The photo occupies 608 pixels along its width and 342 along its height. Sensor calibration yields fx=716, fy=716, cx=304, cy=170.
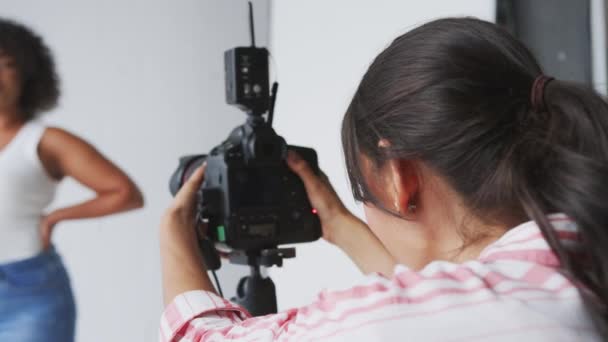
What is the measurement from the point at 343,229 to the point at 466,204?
0.38 meters

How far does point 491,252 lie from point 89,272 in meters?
0.72

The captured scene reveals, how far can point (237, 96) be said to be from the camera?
3.18 feet

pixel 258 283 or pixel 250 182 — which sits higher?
pixel 250 182

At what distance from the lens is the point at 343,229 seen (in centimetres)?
106

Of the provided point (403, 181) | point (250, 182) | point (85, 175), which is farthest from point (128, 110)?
point (403, 181)

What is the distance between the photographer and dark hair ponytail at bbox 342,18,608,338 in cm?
61

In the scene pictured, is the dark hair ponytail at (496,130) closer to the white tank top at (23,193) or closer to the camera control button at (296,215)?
the camera control button at (296,215)

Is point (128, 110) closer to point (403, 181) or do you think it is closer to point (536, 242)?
point (403, 181)

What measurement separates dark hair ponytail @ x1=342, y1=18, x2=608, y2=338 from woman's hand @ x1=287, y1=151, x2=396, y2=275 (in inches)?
11.3

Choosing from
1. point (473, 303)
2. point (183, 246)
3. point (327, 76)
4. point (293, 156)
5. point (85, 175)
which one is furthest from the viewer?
point (327, 76)

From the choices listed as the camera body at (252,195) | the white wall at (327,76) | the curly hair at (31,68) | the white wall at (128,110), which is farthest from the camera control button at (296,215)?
the white wall at (327,76)

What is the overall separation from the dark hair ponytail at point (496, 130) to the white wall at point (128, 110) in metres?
0.53

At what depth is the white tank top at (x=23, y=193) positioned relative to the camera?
1.05 meters

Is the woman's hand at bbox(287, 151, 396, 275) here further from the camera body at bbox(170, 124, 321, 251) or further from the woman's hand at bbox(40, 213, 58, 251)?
the woman's hand at bbox(40, 213, 58, 251)
